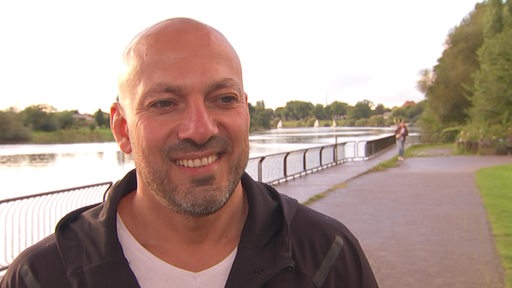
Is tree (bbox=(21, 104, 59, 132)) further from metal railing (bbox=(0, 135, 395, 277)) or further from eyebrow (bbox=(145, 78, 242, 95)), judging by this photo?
eyebrow (bbox=(145, 78, 242, 95))

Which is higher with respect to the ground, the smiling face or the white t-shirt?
the smiling face

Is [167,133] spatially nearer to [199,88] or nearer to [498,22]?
[199,88]

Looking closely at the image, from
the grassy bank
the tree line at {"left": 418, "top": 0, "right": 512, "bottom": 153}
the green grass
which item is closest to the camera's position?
the green grass

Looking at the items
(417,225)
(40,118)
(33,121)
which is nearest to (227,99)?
(417,225)

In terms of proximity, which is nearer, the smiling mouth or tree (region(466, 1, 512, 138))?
the smiling mouth

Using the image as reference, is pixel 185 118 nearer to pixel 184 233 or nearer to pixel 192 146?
pixel 192 146

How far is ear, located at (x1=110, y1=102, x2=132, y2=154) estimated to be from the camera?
2.04 meters

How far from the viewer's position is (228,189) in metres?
1.82

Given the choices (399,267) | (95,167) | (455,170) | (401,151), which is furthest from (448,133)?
(399,267)

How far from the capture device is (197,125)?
175cm

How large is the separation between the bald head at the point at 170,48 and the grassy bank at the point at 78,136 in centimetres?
1391

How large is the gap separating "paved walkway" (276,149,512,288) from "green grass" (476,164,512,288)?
119mm

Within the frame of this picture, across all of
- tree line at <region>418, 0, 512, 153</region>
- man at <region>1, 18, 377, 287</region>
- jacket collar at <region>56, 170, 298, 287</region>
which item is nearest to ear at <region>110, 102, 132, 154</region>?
man at <region>1, 18, 377, 287</region>

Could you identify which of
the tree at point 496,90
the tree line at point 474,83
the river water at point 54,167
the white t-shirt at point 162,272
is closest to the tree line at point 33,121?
the river water at point 54,167
